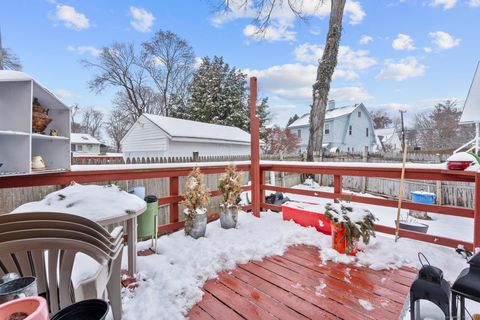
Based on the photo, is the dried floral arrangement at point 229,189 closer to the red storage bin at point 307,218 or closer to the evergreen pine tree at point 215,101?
the red storage bin at point 307,218

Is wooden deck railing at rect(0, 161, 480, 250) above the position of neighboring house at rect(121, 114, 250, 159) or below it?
Answer: below

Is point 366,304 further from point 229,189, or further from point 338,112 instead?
point 338,112

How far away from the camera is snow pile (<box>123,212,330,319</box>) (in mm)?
1736

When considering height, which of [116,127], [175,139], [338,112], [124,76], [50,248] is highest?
[124,76]

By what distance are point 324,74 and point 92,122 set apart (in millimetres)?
23469

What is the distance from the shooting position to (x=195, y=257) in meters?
2.40

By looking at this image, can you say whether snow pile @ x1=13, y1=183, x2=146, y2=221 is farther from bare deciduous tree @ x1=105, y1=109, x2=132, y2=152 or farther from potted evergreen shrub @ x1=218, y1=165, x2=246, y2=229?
bare deciduous tree @ x1=105, y1=109, x2=132, y2=152

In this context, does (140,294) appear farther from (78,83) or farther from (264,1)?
(78,83)

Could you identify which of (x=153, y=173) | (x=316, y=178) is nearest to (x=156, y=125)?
(x=316, y=178)

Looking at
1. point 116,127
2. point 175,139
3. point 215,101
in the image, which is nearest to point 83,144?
point 116,127

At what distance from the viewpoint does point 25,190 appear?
2910 mm

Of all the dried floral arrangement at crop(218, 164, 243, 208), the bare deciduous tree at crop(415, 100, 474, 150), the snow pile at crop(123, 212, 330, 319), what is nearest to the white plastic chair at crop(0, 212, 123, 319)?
the snow pile at crop(123, 212, 330, 319)

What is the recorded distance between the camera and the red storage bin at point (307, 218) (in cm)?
312

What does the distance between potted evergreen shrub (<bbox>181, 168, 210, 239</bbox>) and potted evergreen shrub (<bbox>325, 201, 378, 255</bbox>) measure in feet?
4.86
